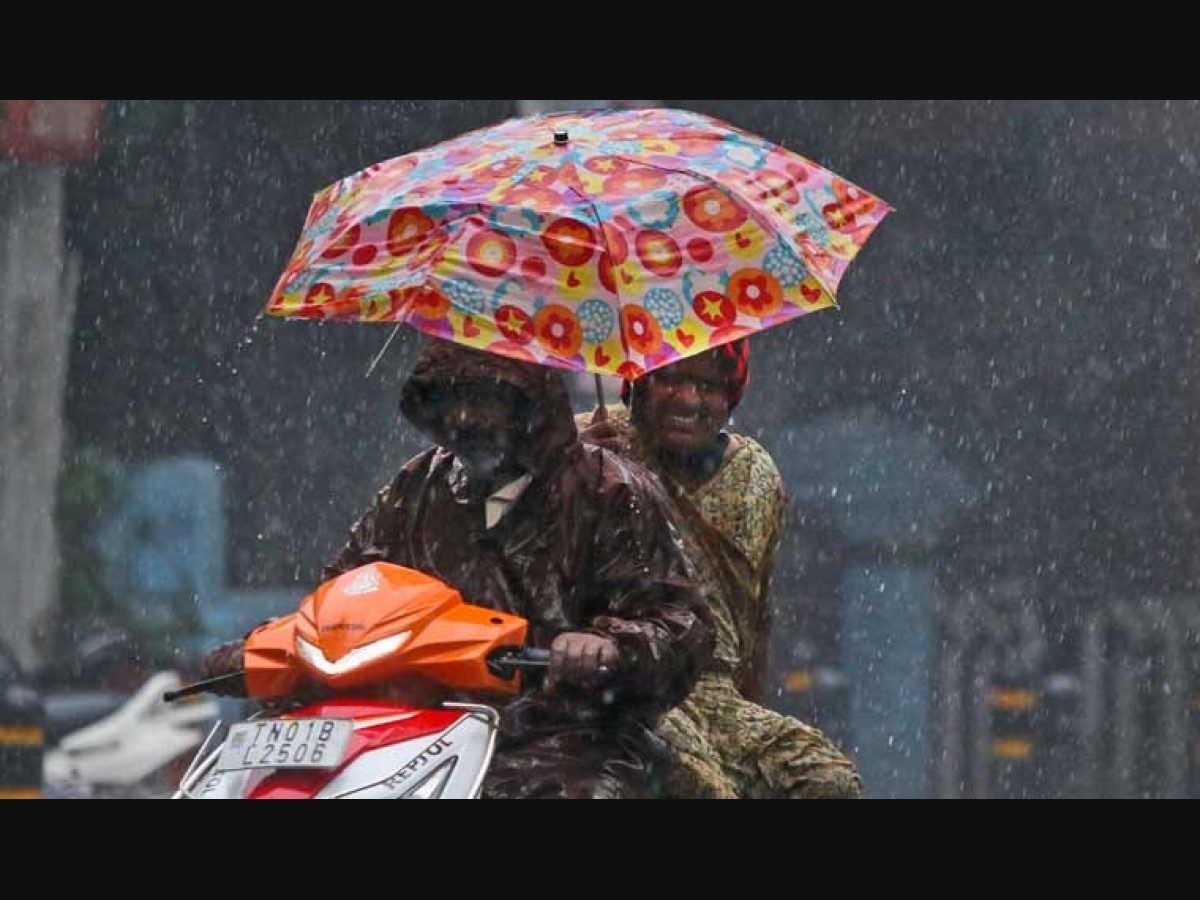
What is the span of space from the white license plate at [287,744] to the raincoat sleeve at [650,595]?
883 millimetres

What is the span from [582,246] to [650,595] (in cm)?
84

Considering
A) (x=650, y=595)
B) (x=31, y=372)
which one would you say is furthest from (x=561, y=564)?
(x=31, y=372)

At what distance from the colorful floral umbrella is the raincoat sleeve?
0.36 m

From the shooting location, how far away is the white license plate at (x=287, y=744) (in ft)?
15.5

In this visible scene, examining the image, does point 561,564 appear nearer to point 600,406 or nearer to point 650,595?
point 650,595

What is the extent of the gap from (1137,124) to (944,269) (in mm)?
2092

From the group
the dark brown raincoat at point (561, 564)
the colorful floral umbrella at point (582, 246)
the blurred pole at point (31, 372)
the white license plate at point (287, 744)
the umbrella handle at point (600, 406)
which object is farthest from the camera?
the blurred pole at point (31, 372)

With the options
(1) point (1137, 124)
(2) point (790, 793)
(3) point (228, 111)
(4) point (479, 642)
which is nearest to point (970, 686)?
(1) point (1137, 124)

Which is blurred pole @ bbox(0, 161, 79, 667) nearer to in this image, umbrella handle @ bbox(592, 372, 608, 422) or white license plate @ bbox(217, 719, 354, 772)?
umbrella handle @ bbox(592, 372, 608, 422)

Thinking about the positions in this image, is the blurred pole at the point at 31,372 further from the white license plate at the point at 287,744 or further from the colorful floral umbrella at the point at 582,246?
the white license plate at the point at 287,744

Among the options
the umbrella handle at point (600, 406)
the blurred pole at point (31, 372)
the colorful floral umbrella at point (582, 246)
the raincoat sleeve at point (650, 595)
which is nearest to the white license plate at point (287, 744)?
the raincoat sleeve at point (650, 595)

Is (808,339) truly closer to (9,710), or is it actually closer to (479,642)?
(9,710)

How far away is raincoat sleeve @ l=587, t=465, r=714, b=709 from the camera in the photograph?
5516 millimetres

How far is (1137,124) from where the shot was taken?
1994 cm
